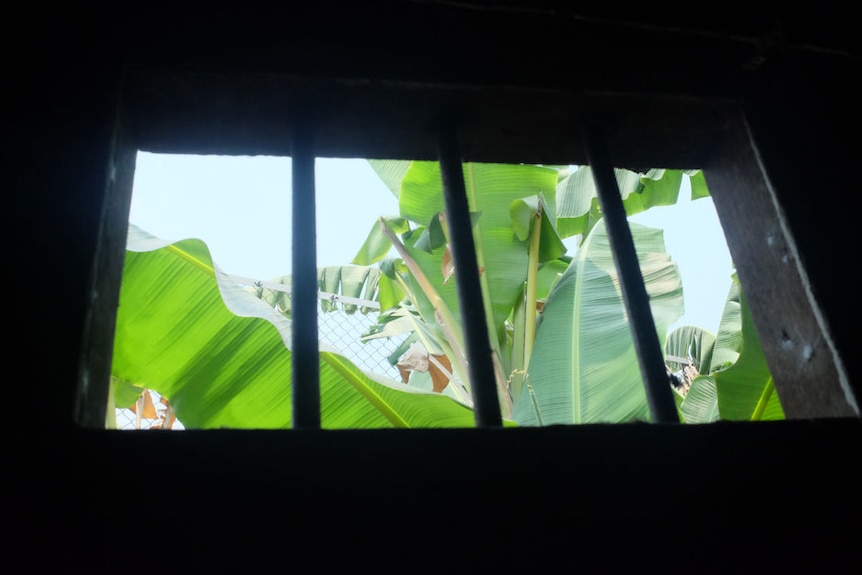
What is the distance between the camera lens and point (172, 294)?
175 cm

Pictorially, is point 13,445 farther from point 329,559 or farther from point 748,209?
point 748,209

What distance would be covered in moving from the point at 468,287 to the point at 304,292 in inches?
6.1

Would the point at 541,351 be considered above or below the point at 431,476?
above

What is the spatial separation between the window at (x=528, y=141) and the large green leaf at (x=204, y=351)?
105 cm

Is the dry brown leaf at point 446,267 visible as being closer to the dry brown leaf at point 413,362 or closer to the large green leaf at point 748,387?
the dry brown leaf at point 413,362

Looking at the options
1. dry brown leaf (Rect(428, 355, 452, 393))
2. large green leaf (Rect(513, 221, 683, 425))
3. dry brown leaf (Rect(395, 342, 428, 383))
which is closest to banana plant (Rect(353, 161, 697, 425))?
large green leaf (Rect(513, 221, 683, 425))

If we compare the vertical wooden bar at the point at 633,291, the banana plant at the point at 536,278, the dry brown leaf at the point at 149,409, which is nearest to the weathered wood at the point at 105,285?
the vertical wooden bar at the point at 633,291

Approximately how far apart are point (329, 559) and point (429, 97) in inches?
19.2

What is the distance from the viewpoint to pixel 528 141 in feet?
2.60

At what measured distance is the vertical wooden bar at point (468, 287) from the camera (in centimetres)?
56

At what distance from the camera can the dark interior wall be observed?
44 cm

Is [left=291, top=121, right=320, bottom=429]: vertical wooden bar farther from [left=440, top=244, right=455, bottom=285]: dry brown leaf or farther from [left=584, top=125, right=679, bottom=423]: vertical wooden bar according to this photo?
[left=440, top=244, right=455, bottom=285]: dry brown leaf

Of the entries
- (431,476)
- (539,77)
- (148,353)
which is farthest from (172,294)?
(431,476)

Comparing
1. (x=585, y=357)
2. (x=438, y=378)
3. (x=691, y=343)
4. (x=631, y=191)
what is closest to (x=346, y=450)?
(x=585, y=357)
